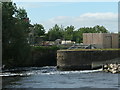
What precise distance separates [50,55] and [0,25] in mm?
22321

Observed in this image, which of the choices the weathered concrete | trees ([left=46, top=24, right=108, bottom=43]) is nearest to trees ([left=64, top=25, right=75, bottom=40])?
trees ([left=46, top=24, right=108, bottom=43])

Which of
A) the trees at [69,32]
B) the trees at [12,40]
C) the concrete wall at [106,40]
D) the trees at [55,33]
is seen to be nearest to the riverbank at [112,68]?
the trees at [12,40]

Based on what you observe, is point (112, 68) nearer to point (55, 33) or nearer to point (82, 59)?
point (82, 59)

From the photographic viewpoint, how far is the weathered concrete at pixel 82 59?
58219mm

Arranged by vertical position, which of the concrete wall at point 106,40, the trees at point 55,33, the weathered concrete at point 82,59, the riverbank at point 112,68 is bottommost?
the riverbank at point 112,68

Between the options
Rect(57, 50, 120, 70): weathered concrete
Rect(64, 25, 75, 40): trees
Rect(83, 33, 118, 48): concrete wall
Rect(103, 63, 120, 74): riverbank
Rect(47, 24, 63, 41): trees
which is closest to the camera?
Rect(103, 63, 120, 74): riverbank

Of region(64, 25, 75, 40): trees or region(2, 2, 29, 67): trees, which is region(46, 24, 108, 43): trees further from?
region(2, 2, 29, 67): trees

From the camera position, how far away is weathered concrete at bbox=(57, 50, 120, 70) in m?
58.2

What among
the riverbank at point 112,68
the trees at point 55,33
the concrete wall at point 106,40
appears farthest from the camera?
the trees at point 55,33

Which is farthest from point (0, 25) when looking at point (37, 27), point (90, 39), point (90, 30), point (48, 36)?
point (90, 30)

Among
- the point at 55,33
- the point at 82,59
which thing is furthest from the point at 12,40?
the point at 55,33

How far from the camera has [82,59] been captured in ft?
192

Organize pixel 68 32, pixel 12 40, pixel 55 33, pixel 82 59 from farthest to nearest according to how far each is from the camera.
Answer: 1. pixel 68 32
2. pixel 55 33
3. pixel 82 59
4. pixel 12 40

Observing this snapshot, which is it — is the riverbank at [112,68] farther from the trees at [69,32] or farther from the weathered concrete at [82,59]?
the trees at [69,32]
